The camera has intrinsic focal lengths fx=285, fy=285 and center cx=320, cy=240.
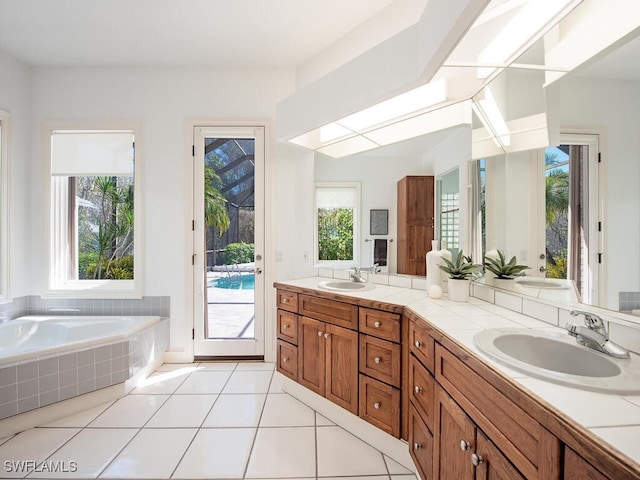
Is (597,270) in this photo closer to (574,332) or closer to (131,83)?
(574,332)

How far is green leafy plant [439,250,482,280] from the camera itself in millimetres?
1637

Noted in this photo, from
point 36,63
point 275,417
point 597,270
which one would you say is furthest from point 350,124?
point 36,63

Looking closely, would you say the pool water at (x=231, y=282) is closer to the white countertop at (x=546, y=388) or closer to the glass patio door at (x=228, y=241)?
the glass patio door at (x=228, y=241)

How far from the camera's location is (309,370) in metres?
1.97

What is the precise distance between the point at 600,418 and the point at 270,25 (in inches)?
110

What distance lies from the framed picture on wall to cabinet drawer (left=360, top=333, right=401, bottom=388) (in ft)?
2.82

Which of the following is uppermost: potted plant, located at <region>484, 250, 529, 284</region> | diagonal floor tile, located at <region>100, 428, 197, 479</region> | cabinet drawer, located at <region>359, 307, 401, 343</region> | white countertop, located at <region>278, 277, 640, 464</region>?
potted plant, located at <region>484, 250, 529, 284</region>

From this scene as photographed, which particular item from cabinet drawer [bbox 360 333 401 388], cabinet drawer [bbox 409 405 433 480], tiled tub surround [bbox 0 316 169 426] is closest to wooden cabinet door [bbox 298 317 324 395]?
cabinet drawer [bbox 360 333 401 388]

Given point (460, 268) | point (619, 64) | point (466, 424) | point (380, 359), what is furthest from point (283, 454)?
point (619, 64)

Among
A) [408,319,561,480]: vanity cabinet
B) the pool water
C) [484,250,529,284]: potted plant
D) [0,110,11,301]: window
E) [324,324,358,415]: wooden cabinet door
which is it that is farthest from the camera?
the pool water

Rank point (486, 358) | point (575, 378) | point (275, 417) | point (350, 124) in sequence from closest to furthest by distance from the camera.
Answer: point (575, 378) < point (486, 358) < point (275, 417) < point (350, 124)

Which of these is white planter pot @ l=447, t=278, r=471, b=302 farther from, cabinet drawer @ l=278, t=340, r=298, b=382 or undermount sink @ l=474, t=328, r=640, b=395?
cabinet drawer @ l=278, t=340, r=298, b=382

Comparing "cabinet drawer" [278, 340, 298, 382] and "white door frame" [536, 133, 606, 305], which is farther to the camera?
"cabinet drawer" [278, 340, 298, 382]

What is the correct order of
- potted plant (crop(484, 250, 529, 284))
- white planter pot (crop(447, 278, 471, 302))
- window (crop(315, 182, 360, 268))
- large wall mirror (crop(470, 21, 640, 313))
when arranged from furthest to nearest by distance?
window (crop(315, 182, 360, 268)) < white planter pot (crop(447, 278, 471, 302)) < potted plant (crop(484, 250, 529, 284)) < large wall mirror (crop(470, 21, 640, 313))
